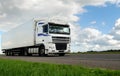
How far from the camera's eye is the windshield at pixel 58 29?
90.8 ft

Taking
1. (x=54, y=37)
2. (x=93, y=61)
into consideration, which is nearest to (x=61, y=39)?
(x=54, y=37)

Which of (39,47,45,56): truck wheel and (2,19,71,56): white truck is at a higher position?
(2,19,71,56): white truck

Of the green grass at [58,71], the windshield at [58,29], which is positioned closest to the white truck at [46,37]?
the windshield at [58,29]

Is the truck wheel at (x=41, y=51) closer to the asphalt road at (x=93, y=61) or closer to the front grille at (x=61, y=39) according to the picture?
the front grille at (x=61, y=39)

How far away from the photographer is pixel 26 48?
3391cm

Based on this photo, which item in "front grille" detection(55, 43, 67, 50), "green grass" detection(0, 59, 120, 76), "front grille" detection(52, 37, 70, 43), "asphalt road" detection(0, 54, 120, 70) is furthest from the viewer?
"front grille" detection(55, 43, 67, 50)

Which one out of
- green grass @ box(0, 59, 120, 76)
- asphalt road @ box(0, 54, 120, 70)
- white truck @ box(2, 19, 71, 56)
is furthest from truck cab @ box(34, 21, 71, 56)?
green grass @ box(0, 59, 120, 76)

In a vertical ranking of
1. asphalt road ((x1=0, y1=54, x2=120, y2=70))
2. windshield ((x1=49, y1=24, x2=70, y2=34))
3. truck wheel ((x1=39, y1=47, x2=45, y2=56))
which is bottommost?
asphalt road ((x1=0, y1=54, x2=120, y2=70))

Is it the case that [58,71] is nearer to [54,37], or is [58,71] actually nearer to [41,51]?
[54,37]

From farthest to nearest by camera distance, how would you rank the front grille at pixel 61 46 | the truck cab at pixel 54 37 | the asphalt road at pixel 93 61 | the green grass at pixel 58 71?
the front grille at pixel 61 46 < the truck cab at pixel 54 37 < the asphalt road at pixel 93 61 < the green grass at pixel 58 71

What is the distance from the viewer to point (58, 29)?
2795cm

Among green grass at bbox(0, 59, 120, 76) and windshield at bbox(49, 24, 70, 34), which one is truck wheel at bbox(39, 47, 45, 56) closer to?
windshield at bbox(49, 24, 70, 34)

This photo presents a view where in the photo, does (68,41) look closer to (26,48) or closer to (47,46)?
(47,46)

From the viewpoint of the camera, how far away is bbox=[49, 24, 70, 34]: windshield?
90.8 ft
